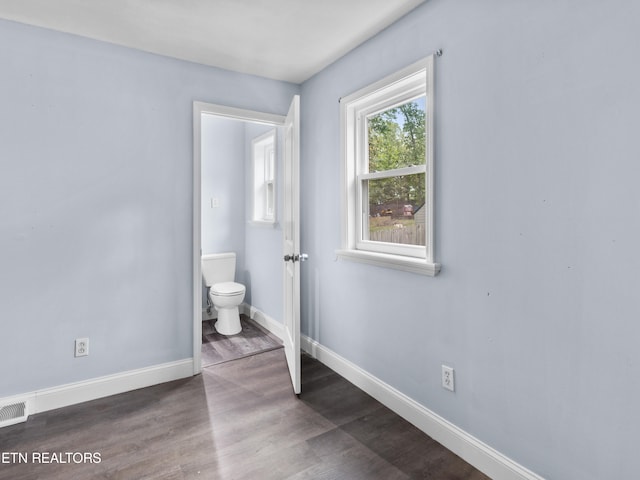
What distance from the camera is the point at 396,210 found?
238cm

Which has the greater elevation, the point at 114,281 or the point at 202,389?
the point at 114,281

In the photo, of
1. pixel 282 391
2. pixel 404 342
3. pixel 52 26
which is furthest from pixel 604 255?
pixel 52 26

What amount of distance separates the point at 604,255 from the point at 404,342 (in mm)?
1163

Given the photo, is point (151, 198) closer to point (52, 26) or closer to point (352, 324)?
point (52, 26)

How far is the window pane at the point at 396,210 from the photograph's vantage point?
7.23 feet

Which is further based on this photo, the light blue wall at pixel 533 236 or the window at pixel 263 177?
the window at pixel 263 177

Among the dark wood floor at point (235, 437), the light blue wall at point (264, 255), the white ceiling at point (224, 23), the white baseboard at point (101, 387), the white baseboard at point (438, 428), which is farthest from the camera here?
the light blue wall at point (264, 255)

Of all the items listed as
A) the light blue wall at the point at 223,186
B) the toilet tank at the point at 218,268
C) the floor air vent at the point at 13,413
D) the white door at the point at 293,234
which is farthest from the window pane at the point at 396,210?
the floor air vent at the point at 13,413

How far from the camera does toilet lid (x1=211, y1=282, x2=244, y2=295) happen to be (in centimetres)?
360

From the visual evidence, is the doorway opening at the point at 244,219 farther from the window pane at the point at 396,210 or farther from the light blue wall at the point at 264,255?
the window pane at the point at 396,210

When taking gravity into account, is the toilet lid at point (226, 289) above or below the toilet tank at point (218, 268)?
below

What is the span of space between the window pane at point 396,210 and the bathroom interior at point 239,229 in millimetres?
1236

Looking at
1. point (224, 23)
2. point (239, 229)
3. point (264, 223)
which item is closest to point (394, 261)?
point (224, 23)

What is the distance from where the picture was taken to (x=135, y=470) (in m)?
1.77
